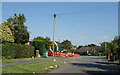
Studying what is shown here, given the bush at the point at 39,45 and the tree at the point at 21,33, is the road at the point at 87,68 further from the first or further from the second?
the tree at the point at 21,33

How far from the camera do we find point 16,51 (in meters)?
28.2

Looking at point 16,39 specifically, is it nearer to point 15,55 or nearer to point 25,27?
point 25,27

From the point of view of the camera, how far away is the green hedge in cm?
2498


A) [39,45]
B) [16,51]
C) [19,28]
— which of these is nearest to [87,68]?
[16,51]

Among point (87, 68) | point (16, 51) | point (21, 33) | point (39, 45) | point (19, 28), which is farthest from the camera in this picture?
point (21, 33)

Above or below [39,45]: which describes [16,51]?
below

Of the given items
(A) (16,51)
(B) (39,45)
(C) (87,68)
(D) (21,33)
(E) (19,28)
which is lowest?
(C) (87,68)

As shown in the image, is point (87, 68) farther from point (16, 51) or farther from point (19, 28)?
point (19, 28)

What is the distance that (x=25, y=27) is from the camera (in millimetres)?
50031

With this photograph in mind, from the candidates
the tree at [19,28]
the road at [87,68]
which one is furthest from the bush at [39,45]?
the road at [87,68]

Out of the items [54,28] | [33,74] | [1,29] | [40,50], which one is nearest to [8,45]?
[1,29]

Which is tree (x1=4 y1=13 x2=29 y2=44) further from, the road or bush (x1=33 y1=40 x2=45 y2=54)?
the road

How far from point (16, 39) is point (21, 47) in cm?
2027

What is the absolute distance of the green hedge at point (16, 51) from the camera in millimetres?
24975
